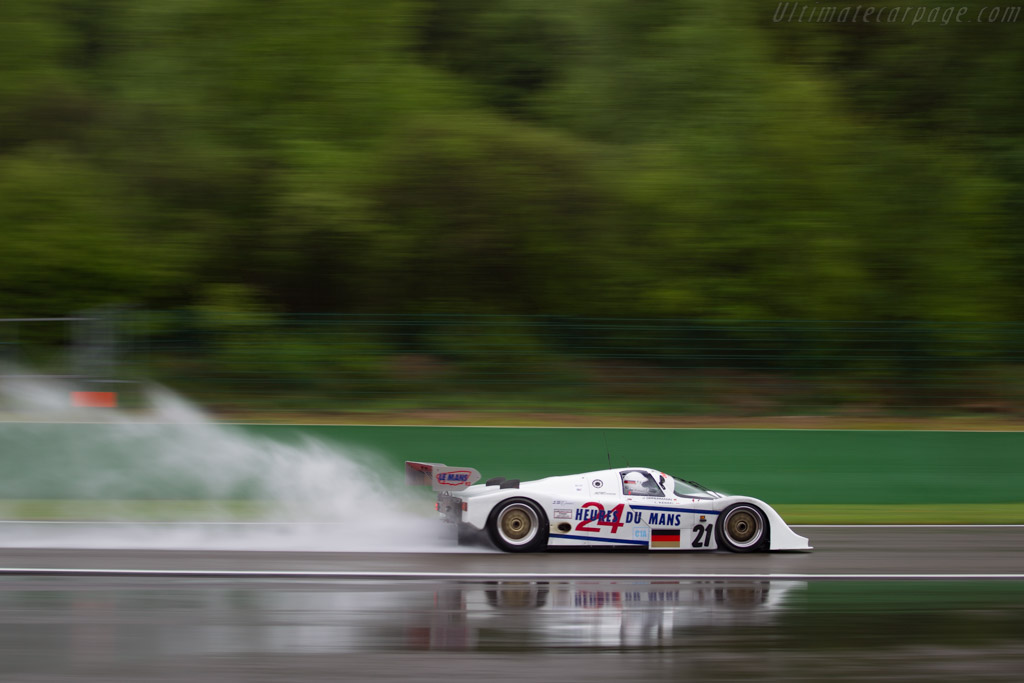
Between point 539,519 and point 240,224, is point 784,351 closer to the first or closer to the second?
Result: point 539,519

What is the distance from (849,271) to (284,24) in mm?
12156

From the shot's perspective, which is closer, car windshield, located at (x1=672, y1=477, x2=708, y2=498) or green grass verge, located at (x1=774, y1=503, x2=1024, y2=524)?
car windshield, located at (x1=672, y1=477, x2=708, y2=498)

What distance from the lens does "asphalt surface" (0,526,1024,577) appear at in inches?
368

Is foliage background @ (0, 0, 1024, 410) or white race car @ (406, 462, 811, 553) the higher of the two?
foliage background @ (0, 0, 1024, 410)

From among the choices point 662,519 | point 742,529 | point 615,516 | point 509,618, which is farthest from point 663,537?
point 509,618

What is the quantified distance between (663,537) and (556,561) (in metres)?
1.16

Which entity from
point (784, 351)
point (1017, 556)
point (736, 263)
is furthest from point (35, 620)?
point (736, 263)

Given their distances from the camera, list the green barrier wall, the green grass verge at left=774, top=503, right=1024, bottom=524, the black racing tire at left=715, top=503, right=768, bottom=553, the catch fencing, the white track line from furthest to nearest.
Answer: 1. the catch fencing
2. the green barrier wall
3. the green grass verge at left=774, top=503, right=1024, bottom=524
4. the black racing tire at left=715, top=503, right=768, bottom=553
5. the white track line

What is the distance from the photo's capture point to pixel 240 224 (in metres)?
20.5

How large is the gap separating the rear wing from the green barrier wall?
394 centimetres

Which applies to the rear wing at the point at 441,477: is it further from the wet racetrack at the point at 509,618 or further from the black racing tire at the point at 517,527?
the wet racetrack at the point at 509,618

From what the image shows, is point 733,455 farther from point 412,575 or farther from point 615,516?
point 412,575

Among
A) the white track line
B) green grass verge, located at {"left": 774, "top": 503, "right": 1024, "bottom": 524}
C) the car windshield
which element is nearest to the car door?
the car windshield

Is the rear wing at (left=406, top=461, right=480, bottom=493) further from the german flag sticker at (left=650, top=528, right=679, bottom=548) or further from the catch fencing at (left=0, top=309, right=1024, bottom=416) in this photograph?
the catch fencing at (left=0, top=309, right=1024, bottom=416)
